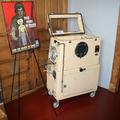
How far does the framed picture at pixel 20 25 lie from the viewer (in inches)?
79.0

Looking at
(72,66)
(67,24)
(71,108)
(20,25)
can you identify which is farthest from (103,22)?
(71,108)

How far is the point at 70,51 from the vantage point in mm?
2254

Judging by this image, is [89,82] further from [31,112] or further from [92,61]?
[31,112]

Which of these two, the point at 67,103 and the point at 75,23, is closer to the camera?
the point at 67,103

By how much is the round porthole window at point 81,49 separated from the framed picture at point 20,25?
0.71m

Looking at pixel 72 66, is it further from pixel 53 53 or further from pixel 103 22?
pixel 103 22

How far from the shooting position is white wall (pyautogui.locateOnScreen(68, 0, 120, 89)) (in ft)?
8.70

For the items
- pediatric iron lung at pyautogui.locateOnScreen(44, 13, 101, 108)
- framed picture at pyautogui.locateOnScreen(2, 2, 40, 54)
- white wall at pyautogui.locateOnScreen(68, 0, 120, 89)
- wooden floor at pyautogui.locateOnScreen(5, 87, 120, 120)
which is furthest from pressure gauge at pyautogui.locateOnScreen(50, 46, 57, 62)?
white wall at pyautogui.locateOnScreen(68, 0, 120, 89)

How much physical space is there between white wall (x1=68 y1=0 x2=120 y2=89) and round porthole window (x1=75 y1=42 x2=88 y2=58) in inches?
27.5

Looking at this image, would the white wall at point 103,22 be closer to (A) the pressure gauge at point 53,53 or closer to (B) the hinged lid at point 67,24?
(B) the hinged lid at point 67,24

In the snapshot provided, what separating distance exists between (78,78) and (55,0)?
159 cm

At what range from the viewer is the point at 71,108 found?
246 centimetres

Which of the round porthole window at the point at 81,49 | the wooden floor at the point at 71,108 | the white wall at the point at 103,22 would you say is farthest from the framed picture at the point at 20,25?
the white wall at the point at 103,22

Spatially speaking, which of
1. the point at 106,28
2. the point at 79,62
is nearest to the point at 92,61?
the point at 79,62
